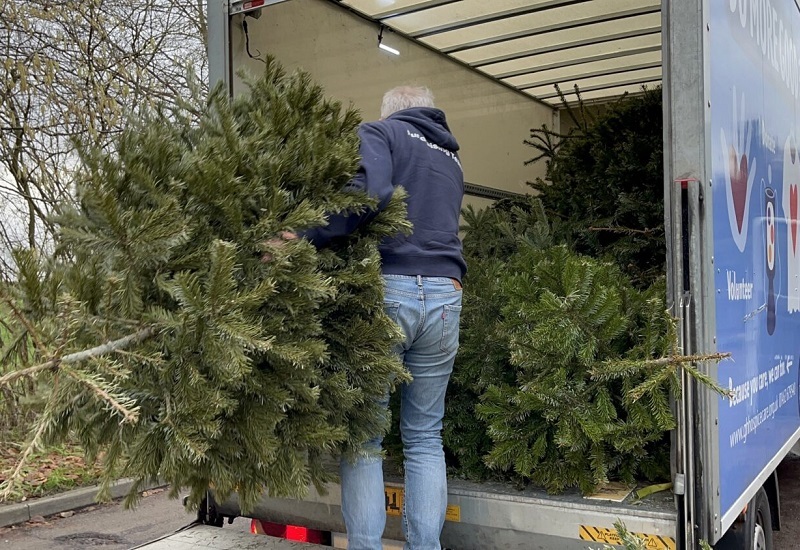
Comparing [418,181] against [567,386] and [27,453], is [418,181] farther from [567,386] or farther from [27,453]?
[27,453]

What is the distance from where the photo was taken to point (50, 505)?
235 inches

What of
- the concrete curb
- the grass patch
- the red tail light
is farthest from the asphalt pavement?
the red tail light

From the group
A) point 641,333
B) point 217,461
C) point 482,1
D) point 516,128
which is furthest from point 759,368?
point 516,128

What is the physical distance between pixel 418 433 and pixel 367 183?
1017mm

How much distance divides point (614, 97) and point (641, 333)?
509 cm

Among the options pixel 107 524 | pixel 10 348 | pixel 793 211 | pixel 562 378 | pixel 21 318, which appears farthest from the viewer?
pixel 107 524

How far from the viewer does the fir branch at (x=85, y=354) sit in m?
1.62

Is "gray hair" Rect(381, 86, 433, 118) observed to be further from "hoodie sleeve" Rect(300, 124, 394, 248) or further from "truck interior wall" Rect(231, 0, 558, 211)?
"truck interior wall" Rect(231, 0, 558, 211)

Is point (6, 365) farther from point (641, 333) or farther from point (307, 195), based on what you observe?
point (641, 333)

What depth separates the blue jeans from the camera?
2754mm

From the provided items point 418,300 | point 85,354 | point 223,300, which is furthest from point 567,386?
point 85,354

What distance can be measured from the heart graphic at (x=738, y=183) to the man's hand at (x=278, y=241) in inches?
65.5

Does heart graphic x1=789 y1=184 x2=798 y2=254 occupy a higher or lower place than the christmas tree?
higher

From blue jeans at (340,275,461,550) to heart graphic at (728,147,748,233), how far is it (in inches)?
43.2
